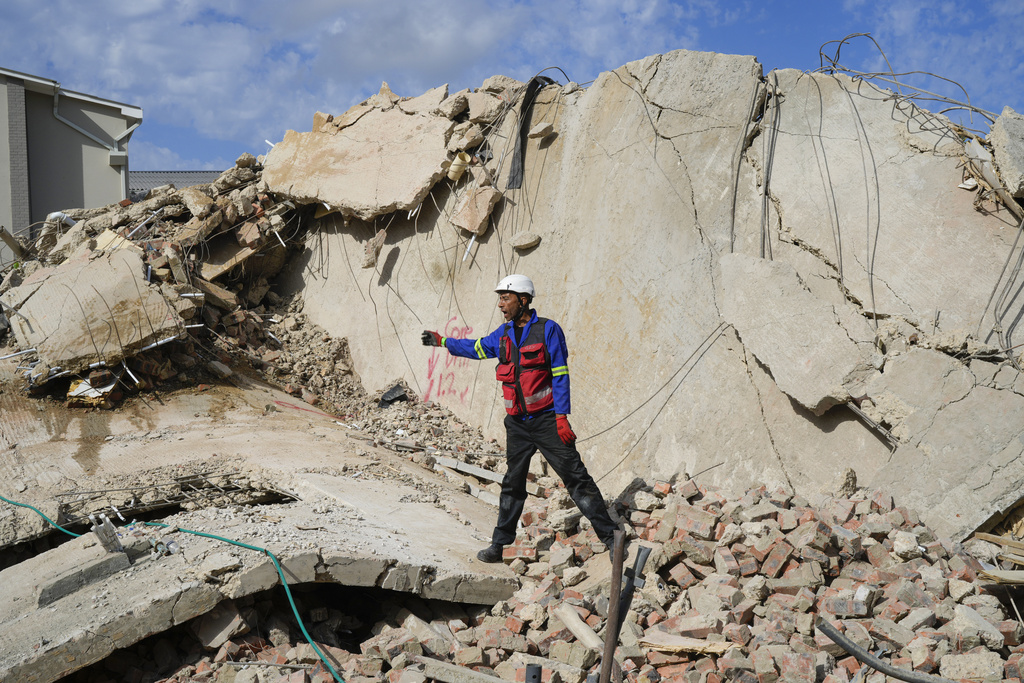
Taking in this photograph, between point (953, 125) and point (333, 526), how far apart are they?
4.84m

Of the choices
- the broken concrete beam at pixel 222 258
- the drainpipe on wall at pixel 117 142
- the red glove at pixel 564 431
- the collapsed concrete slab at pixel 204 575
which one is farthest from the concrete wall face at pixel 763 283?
the drainpipe on wall at pixel 117 142

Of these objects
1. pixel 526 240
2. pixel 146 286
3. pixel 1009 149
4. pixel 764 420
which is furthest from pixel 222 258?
pixel 1009 149

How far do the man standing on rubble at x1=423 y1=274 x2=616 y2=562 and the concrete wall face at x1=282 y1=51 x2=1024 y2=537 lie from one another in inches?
50.4

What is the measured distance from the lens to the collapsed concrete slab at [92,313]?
6.86 metres

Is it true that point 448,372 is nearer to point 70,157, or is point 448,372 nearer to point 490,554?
point 490,554

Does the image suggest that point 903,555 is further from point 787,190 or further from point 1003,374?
point 787,190

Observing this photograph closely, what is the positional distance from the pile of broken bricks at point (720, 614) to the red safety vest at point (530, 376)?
0.79 m

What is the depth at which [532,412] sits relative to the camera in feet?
14.3

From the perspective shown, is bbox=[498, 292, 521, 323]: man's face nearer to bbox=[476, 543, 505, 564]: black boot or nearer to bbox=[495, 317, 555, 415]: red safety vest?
bbox=[495, 317, 555, 415]: red safety vest

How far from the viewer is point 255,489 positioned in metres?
4.97

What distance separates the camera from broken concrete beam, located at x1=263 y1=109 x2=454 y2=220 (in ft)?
26.6

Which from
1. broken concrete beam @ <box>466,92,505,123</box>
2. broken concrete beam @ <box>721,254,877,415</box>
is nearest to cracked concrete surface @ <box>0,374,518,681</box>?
broken concrete beam @ <box>721,254,877,415</box>

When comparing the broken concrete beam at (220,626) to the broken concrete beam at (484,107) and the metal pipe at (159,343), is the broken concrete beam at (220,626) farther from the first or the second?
the broken concrete beam at (484,107)

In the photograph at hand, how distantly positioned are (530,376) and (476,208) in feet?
11.6
